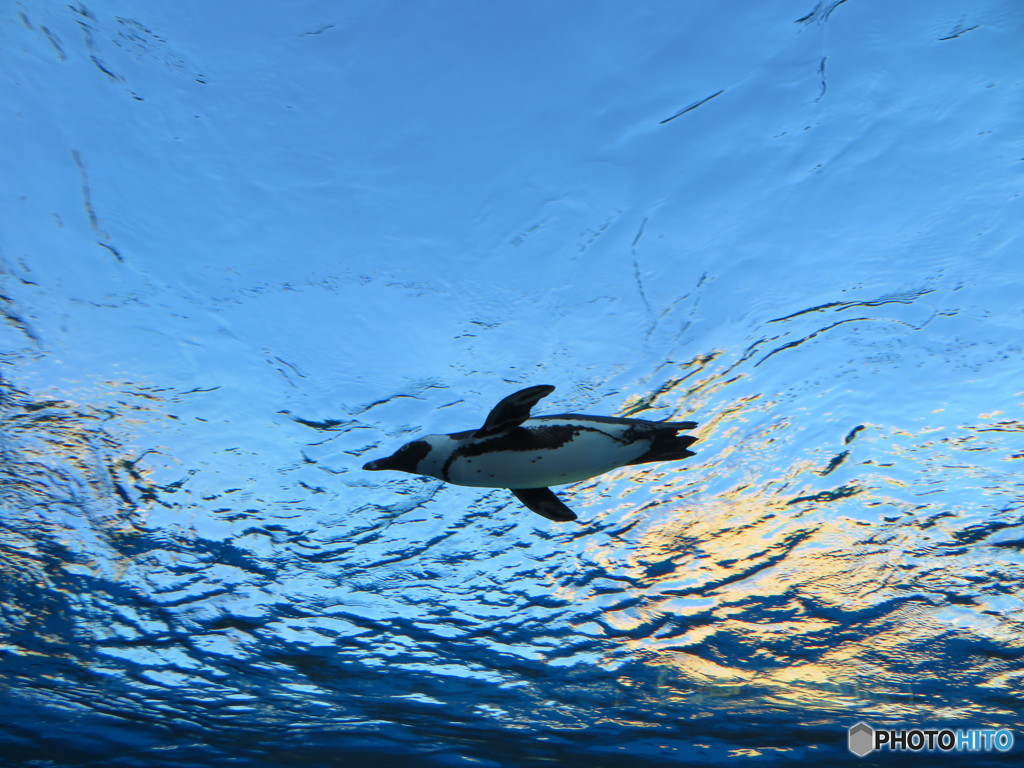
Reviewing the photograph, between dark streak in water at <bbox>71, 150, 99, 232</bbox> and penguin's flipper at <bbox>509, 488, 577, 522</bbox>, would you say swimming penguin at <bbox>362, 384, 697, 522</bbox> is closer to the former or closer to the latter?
penguin's flipper at <bbox>509, 488, 577, 522</bbox>

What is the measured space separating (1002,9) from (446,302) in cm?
504

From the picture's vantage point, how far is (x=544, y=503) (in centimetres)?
471

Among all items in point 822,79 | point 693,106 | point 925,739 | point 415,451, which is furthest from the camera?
point 925,739

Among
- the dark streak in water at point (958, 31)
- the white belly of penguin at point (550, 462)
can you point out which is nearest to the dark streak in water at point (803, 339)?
the dark streak in water at point (958, 31)

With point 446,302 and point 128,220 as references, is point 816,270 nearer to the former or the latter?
point 446,302

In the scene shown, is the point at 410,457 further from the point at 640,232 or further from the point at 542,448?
the point at 640,232

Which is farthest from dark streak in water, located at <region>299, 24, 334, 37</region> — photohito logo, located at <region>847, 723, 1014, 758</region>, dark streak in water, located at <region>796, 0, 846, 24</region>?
photohito logo, located at <region>847, 723, 1014, 758</region>

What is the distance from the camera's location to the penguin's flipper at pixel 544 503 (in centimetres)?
Result: 465

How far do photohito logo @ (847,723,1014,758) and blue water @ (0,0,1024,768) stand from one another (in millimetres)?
3975

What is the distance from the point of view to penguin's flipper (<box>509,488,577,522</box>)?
465 centimetres

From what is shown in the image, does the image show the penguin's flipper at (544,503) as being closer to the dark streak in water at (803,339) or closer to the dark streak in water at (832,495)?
the dark streak in water at (803,339)

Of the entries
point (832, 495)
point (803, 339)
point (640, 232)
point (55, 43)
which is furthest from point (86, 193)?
→ point (832, 495)

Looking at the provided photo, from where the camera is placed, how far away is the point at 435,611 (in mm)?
9945

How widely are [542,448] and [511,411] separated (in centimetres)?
32
